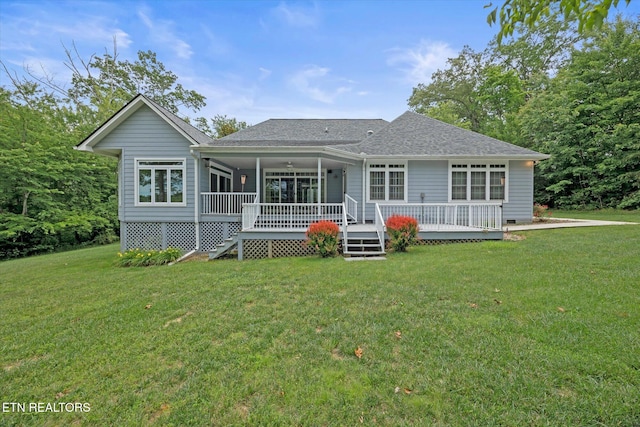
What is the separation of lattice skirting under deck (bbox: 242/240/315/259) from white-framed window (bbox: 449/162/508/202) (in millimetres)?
7147

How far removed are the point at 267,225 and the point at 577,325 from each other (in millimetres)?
7937

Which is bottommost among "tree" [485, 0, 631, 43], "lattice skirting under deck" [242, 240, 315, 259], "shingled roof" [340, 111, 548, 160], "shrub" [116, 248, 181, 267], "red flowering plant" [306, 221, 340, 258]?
"shrub" [116, 248, 181, 267]

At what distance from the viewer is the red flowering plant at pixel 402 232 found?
7.99 meters

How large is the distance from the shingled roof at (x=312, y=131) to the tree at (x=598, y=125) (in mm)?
13138

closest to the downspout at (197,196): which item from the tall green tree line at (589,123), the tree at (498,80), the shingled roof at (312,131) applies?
the shingled roof at (312,131)

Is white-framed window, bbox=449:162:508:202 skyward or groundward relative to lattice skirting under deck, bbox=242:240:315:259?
skyward

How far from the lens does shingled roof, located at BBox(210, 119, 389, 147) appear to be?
44.6ft

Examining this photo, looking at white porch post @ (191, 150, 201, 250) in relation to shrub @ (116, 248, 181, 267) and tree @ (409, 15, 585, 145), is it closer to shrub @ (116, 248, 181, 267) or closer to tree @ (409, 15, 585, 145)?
shrub @ (116, 248, 181, 267)

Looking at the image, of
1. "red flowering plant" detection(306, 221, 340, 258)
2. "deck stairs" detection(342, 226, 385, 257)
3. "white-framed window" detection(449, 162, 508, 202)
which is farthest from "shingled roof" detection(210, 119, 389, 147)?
"red flowering plant" detection(306, 221, 340, 258)

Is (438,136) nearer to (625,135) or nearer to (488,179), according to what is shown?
(488,179)

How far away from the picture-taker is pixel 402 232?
798 centimetres

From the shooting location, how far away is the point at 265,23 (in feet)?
47.8

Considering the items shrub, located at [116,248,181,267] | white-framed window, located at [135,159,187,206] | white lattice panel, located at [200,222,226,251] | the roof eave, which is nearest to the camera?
shrub, located at [116,248,181,267]

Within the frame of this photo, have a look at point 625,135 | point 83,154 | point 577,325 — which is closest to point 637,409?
point 577,325
